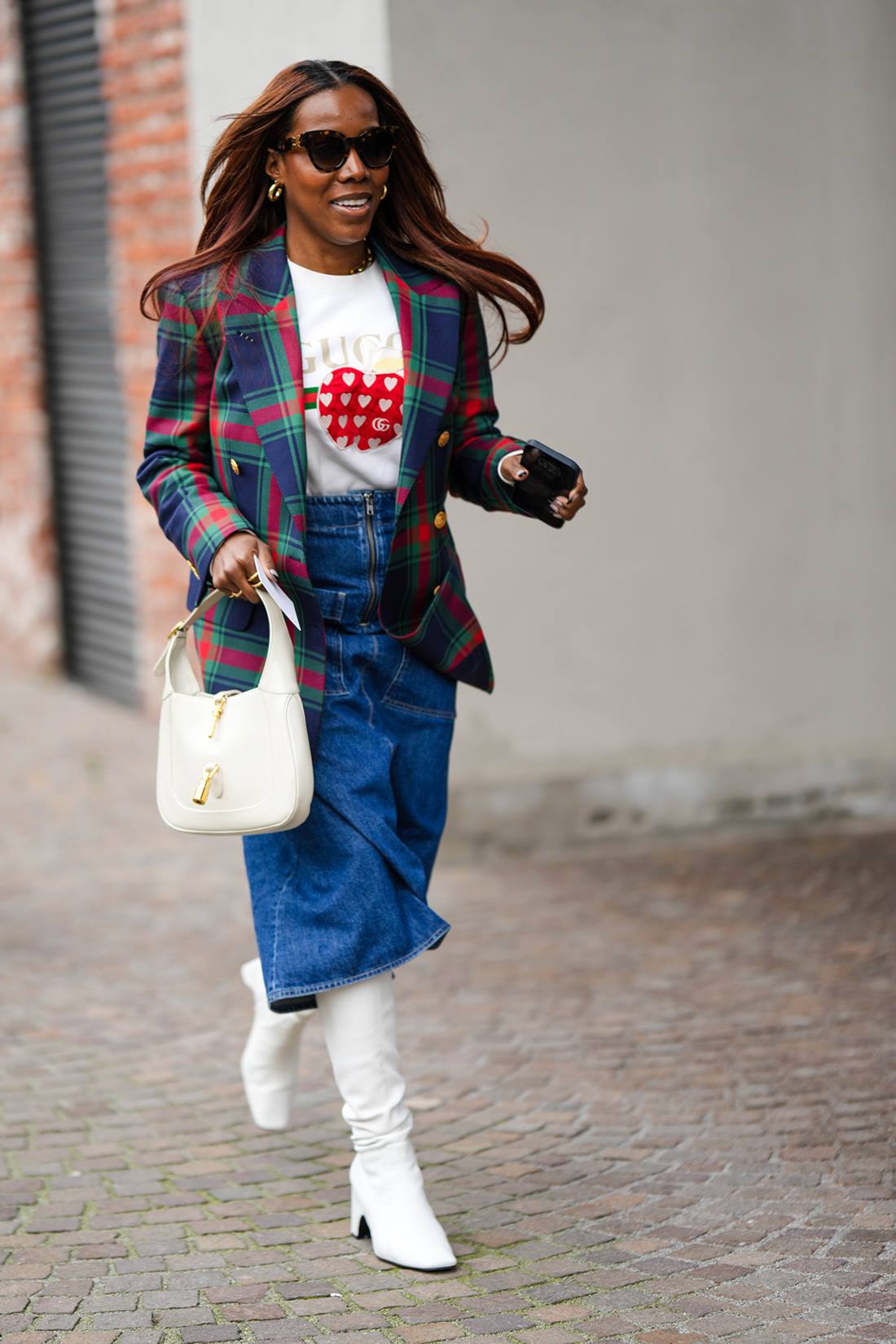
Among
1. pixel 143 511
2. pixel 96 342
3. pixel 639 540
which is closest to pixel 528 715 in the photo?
pixel 639 540

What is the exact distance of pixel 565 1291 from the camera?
10.9 ft

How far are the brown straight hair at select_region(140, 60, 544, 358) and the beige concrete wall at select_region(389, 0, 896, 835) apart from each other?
7.96 ft

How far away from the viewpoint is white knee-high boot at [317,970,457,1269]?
134 inches

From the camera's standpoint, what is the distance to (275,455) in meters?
3.32

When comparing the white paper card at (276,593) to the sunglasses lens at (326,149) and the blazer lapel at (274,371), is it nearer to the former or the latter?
the blazer lapel at (274,371)

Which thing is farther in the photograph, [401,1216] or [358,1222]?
[358,1222]

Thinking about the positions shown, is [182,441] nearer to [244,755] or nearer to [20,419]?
[244,755]

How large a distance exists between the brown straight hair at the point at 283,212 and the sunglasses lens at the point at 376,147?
0.09 meters

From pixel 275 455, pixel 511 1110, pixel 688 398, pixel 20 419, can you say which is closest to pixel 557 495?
pixel 275 455

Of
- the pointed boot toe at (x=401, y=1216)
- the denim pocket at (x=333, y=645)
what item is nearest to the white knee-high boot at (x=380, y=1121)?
the pointed boot toe at (x=401, y=1216)

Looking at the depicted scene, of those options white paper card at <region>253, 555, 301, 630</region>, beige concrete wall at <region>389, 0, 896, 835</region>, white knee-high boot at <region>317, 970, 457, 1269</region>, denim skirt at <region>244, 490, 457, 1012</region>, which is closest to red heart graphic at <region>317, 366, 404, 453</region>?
denim skirt at <region>244, 490, 457, 1012</region>

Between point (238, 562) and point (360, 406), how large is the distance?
393 millimetres

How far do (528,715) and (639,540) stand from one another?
0.72m

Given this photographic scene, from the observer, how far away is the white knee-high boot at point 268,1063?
12.8 feet
